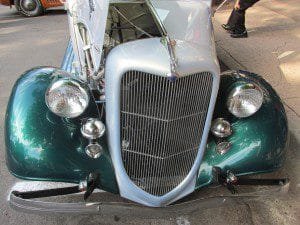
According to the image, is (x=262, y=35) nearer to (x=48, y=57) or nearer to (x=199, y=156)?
(x=48, y=57)

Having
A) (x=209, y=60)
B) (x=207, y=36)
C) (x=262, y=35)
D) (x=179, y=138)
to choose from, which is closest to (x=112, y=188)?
(x=179, y=138)

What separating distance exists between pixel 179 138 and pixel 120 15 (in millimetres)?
1310

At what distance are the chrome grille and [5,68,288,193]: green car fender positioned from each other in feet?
0.54

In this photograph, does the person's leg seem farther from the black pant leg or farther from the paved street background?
the paved street background

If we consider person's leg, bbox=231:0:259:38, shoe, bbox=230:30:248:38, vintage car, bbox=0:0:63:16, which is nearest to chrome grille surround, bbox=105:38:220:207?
person's leg, bbox=231:0:259:38

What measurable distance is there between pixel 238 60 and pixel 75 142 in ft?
12.8

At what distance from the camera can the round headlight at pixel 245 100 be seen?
270cm

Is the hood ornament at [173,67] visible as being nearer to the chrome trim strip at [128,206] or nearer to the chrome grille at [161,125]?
the chrome grille at [161,125]

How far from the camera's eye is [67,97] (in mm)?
2523

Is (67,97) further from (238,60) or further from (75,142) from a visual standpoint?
(238,60)

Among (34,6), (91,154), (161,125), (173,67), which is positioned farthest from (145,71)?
(34,6)

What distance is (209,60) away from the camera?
246 cm

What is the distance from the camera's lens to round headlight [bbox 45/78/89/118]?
8.17 feet

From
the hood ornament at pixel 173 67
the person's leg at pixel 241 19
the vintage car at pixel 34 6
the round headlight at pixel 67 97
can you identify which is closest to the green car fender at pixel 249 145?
the hood ornament at pixel 173 67
